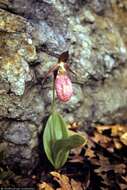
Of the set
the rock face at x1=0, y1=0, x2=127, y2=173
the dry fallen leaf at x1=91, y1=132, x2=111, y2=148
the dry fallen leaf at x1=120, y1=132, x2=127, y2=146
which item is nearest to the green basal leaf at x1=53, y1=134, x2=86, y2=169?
the rock face at x1=0, y1=0, x2=127, y2=173

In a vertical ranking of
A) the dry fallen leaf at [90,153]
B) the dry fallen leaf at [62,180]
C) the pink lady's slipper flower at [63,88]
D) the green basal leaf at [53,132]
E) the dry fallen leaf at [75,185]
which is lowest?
the dry fallen leaf at [75,185]

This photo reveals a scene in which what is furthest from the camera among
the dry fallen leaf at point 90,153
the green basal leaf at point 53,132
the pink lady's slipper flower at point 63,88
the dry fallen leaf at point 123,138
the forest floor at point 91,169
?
the dry fallen leaf at point 123,138

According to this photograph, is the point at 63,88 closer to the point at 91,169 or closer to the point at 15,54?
the point at 15,54

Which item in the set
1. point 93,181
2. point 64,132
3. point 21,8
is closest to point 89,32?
point 21,8

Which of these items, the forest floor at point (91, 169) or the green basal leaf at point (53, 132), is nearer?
the forest floor at point (91, 169)

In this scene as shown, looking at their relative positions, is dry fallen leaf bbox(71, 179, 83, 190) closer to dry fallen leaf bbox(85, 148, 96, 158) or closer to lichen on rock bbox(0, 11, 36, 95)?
dry fallen leaf bbox(85, 148, 96, 158)

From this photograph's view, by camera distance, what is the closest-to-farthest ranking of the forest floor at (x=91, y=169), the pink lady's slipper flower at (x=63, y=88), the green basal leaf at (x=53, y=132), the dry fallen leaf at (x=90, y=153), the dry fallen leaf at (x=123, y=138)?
the pink lady's slipper flower at (x=63, y=88), the forest floor at (x=91, y=169), the green basal leaf at (x=53, y=132), the dry fallen leaf at (x=90, y=153), the dry fallen leaf at (x=123, y=138)

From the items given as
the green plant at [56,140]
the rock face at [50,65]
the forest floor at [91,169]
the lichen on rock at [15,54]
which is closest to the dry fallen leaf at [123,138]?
the forest floor at [91,169]

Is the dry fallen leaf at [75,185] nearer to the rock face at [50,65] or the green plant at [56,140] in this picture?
the green plant at [56,140]
